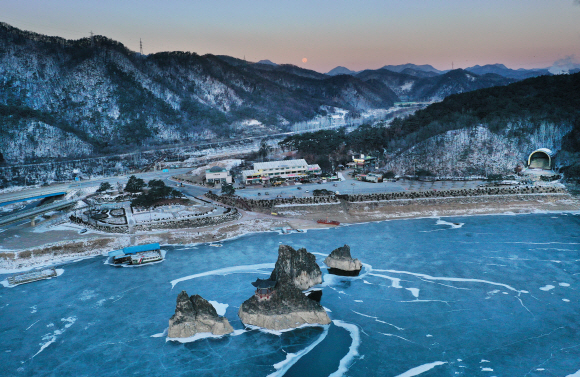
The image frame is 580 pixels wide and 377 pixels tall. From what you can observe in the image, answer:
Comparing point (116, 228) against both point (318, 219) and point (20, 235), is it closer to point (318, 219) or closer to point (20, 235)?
point (20, 235)

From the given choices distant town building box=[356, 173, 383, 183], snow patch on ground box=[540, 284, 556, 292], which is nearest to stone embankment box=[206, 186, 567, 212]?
distant town building box=[356, 173, 383, 183]

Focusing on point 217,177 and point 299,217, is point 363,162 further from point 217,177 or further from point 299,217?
point 299,217

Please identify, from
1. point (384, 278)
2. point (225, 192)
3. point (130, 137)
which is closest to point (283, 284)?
point (384, 278)

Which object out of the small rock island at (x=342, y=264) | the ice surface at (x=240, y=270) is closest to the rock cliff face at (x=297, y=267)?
the small rock island at (x=342, y=264)

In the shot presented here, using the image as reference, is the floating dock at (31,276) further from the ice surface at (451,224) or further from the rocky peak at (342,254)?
the ice surface at (451,224)

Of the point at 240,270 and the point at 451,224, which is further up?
the point at 451,224

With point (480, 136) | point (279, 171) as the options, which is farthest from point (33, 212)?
point (480, 136)
